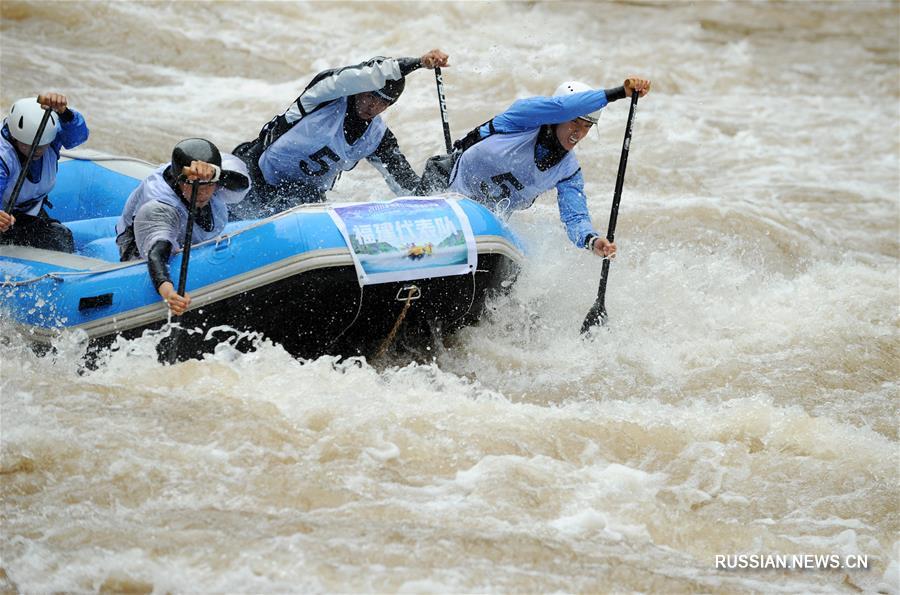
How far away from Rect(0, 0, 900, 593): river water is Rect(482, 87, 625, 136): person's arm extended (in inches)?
29.2

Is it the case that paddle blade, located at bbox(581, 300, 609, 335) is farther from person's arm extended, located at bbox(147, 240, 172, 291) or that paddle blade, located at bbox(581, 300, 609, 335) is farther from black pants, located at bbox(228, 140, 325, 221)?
person's arm extended, located at bbox(147, 240, 172, 291)

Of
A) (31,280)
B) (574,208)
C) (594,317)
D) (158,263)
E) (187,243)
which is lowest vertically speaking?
(594,317)

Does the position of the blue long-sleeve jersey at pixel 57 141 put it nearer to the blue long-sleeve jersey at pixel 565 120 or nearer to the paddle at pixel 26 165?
the paddle at pixel 26 165

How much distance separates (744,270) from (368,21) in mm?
7921

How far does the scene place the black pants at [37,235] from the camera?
5914 millimetres

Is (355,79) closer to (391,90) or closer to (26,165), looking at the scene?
(391,90)

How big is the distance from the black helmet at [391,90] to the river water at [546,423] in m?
1.13

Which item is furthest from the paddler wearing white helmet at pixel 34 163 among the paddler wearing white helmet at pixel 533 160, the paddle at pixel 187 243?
the paddler wearing white helmet at pixel 533 160

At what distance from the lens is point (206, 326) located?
17.2ft

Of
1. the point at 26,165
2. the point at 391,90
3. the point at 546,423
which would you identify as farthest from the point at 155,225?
the point at 546,423

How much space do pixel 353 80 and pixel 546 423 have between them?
236 centimetres

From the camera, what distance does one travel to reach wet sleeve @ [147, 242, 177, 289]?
16.7 feet

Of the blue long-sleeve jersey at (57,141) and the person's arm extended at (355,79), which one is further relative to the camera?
the person's arm extended at (355,79)

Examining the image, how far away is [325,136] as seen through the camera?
6391 mm
